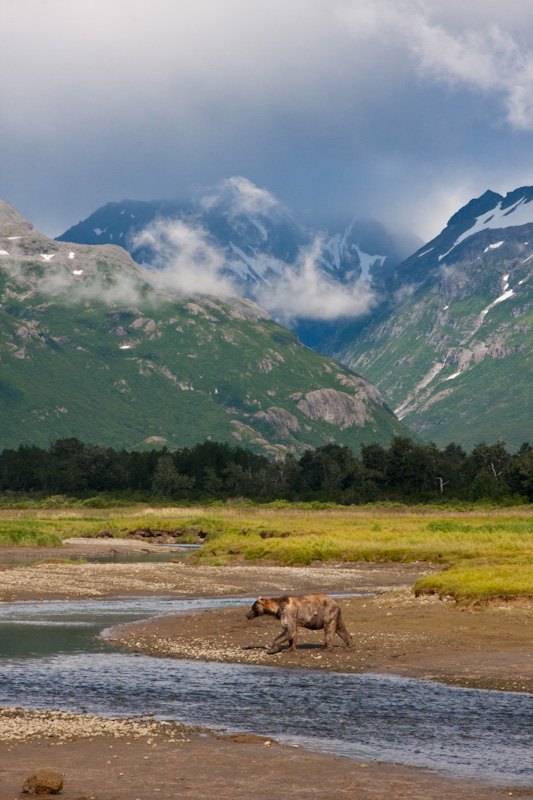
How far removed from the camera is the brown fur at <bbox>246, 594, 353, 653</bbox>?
27.7 metres

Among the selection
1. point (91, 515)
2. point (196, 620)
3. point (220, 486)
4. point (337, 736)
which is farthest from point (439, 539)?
point (220, 486)

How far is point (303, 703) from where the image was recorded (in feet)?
69.9

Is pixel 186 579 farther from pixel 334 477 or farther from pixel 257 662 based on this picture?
pixel 334 477

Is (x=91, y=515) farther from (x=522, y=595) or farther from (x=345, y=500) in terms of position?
(x=522, y=595)

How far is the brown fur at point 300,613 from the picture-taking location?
27703 millimetres

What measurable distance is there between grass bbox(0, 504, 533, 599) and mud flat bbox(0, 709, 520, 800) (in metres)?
21.9

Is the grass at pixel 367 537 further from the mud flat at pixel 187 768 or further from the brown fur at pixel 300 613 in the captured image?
the mud flat at pixel 187 768

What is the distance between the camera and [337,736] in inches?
721

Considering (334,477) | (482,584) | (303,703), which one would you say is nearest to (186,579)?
(482,584)

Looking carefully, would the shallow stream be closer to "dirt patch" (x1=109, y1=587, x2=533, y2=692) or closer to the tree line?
"dirt patch" (x1=109, y1=587, x2=533, y2=692)

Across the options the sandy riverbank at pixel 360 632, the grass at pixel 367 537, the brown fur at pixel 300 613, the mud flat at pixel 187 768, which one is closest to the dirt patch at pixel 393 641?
the sandy riverbank at pixel 360 632

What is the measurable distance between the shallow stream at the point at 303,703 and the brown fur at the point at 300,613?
6.87 ft

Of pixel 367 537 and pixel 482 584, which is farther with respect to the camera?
pixel 367 537

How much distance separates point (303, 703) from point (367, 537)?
63373 millimetres
